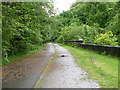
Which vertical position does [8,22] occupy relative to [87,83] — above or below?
above

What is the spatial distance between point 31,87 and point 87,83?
72.0 inches

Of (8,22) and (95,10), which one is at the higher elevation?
(95,10)

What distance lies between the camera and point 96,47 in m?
16.0

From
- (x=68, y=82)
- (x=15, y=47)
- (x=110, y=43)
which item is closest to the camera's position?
(x=68, y=82)

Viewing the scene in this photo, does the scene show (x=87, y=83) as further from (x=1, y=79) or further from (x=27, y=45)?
(x=27, y=45)

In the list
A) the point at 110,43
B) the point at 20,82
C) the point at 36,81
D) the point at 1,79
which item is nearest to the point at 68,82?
the point at 36,81

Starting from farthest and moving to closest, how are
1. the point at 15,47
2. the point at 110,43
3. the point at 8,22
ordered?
the point at 110,43 < the point at 15,47 < the point at 8,22

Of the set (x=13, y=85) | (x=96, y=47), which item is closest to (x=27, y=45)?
(x=96, y=47)

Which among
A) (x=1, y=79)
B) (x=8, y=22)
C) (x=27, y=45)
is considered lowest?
(x=1, y=79)

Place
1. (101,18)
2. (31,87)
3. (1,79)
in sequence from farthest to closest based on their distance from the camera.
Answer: (101,18)
(1,79)
(31,87)

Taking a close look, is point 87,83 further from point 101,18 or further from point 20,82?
point 101,18

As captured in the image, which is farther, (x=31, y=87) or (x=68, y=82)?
(x=68, y=82)

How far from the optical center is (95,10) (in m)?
37.2

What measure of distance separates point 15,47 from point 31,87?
9.36m
